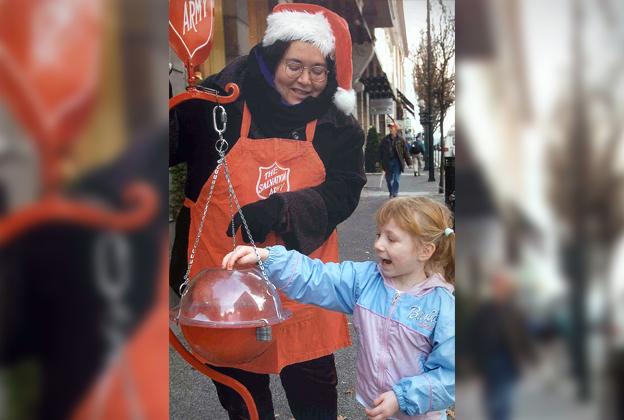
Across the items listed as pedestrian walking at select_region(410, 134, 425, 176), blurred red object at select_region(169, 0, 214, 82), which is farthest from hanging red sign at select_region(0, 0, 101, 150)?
pedestrian walking at select_region(410, 134, 425, 176)

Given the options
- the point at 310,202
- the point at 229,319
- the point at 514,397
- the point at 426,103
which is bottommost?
the point at 514,397

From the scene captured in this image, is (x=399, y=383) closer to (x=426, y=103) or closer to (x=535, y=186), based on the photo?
(x=535, y=186)

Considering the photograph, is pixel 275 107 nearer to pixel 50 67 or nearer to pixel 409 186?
pixel 409 186

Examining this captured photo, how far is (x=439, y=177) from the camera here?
1839mm

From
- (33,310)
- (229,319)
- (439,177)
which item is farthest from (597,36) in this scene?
(33,310)

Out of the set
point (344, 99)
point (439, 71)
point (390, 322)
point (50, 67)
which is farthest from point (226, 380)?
point (439, 71)

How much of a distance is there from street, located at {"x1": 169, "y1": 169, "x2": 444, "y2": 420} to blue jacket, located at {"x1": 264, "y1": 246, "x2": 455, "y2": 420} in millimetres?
117

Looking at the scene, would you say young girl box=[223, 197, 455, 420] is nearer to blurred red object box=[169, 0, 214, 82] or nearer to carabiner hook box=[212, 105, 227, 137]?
carabiner hook box=[212, 105, 227, 137]

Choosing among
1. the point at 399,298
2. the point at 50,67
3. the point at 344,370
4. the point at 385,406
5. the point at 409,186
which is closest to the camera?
the point at 50,67

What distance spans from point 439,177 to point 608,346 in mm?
767

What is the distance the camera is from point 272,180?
1915mm

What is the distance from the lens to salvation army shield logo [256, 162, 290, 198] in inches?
75.4

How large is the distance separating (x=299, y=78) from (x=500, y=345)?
1142 mm

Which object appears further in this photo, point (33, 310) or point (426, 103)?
point (426, 103)
